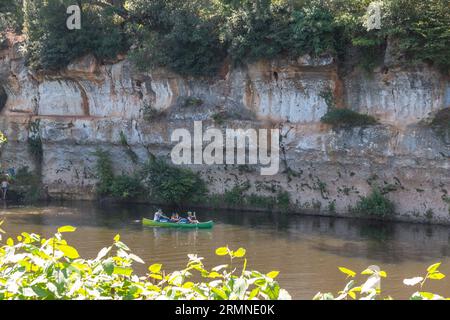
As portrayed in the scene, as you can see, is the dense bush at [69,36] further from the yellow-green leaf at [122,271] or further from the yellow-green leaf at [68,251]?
the yellow-green leaf at [68,251]

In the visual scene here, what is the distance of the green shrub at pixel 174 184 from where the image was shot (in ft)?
77.4

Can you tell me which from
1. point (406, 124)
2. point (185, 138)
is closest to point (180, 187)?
point (185, 138)

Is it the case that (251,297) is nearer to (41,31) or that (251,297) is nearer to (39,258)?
(39,258)

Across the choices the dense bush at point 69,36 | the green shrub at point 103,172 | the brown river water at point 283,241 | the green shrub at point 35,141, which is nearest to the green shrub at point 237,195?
the brown river water at point 283,241

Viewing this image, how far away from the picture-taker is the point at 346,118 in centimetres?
2114

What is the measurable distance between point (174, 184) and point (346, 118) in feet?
20.5

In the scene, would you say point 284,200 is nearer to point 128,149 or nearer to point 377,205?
point 377,205

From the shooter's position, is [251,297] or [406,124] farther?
[406,124]

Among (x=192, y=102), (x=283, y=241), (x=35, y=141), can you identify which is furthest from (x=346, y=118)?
(x=35, y=141)

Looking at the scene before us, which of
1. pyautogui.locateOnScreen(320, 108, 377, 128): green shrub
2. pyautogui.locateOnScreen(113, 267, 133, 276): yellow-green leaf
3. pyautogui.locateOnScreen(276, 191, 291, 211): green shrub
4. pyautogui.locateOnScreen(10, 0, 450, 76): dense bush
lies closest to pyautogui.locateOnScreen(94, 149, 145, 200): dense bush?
pyautogui.locateOnScreen(10, 0, 450, 76): dense bush

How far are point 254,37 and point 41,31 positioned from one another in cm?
851

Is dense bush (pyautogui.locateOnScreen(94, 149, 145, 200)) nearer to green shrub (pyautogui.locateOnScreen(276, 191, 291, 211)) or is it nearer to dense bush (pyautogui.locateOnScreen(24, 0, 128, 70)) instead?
dense bush (pyautogui.locateOnScreen(24, 0, 128, 70))

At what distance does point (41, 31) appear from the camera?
25438 millimetres
